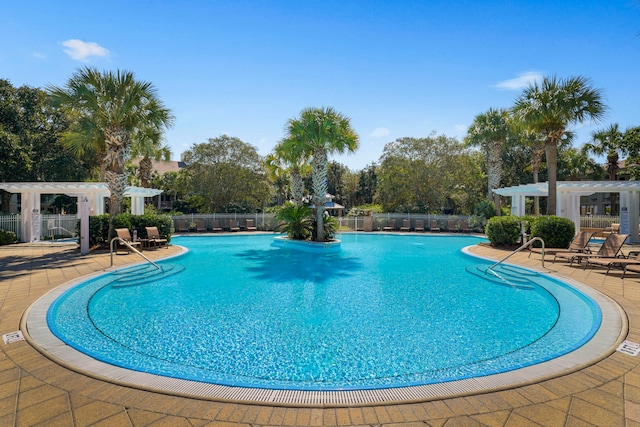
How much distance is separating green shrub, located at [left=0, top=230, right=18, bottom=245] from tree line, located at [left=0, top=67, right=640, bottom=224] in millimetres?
4882

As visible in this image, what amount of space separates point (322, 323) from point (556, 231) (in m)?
11.4

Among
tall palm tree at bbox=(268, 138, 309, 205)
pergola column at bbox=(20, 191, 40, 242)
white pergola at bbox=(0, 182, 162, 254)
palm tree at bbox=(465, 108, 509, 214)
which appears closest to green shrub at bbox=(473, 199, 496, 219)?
palm tree at bbox=(465, 108, 509, 214)

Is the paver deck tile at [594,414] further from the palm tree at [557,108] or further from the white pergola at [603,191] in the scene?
the white pergola at [603,191]

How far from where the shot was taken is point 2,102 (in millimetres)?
22531

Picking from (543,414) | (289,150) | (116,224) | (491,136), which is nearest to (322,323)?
(543,414)

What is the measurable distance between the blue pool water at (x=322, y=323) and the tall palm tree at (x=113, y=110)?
602cm

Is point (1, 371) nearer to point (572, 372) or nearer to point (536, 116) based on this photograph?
point (572, 372)

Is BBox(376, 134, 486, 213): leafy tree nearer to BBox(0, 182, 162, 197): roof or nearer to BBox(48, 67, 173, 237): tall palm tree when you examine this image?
BBox(48, 67, 173, 237): tall palm tree

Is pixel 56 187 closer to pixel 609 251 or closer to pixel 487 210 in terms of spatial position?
pixel 609 251

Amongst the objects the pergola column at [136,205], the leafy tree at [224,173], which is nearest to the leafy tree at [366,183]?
the leafy tree at [224,173]

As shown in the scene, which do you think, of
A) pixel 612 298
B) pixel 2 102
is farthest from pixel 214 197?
pixel 612 298

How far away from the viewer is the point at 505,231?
14.7 meters

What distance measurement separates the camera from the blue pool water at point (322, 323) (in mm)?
4473

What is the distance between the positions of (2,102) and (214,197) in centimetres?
1485
